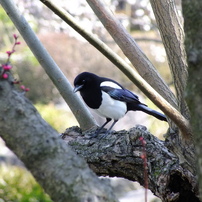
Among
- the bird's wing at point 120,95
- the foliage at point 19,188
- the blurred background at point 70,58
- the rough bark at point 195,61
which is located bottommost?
the rough bark at point 195,61

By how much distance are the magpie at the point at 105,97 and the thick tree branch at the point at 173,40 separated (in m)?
1.17

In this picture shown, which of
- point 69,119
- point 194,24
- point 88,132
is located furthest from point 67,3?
point 194,24

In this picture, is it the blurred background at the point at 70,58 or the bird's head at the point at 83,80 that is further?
the blurred background at the point at 70,58

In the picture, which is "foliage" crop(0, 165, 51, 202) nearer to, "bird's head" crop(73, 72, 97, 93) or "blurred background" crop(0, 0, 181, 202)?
"blurred background" crop(0, 0, 181, 202)

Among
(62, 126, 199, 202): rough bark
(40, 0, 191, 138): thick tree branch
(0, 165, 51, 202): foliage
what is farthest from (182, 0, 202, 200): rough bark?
(0, 165, 51, 202): foliage

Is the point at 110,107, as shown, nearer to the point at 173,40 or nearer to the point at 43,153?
the point at 173,40

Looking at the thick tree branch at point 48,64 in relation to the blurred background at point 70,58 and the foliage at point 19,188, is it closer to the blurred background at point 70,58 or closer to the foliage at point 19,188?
the foliage at point 19,188

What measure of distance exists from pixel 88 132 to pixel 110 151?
0.37 metres

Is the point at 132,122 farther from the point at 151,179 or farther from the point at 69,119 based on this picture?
the point at 151,179

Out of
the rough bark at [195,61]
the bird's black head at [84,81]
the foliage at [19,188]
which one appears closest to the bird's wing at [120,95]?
the bird's black head at [84,81]

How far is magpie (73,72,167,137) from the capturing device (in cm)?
350

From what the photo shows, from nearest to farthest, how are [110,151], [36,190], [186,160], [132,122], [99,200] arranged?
1. [99,200]
2. [186,160]
3. [110,151]
4. [36,190]
5. [132,122]

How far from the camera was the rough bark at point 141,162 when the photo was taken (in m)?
2.04

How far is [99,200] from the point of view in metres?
1.12
